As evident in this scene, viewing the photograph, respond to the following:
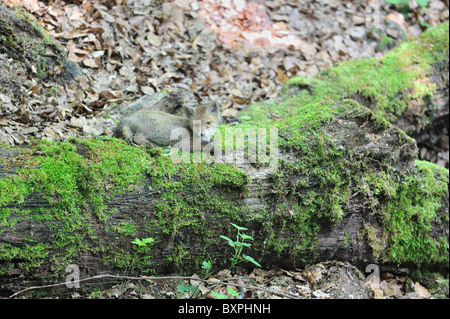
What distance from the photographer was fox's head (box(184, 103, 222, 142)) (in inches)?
200

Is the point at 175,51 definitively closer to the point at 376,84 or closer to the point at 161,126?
the point at 161,126

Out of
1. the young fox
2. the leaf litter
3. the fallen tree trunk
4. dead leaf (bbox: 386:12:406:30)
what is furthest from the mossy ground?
dead leaf (bbox: 386:12:406:30)

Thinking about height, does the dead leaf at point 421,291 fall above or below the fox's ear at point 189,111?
below

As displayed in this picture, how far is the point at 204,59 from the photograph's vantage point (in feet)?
25.2

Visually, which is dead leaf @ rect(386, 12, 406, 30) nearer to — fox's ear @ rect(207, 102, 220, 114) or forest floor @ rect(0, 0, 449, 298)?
forest floor @ rect(0, 0, 449, 298)

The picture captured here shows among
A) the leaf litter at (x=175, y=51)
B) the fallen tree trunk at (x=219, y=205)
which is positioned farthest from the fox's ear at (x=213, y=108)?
the fallen tree trunk at (x=219, y=205)

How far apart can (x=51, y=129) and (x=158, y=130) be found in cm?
139

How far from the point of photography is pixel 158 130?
17.3 ft

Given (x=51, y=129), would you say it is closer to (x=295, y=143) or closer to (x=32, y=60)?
(x=32, y=60)

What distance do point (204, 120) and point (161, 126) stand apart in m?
0.58

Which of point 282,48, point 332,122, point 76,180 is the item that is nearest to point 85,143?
point 76,180

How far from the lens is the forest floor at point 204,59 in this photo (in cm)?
472

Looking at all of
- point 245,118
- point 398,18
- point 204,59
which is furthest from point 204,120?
point 398,18

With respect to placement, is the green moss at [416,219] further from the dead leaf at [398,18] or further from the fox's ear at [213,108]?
the dead leaf at [398,18]
